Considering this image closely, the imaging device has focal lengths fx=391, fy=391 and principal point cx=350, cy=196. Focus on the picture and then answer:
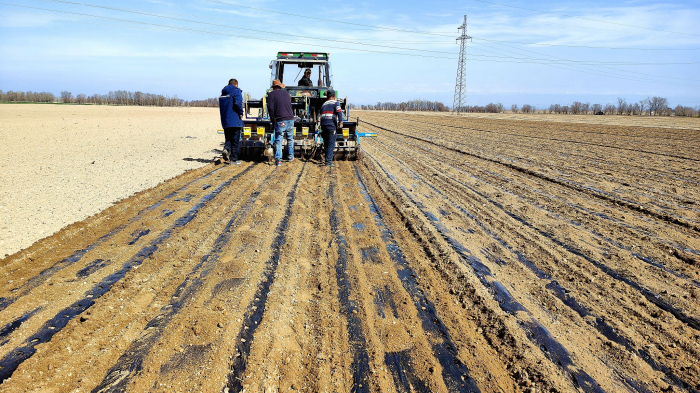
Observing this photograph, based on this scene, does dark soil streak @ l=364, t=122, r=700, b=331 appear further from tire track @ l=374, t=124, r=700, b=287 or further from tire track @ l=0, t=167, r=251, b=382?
tire track @ l=0, t=167, r=251, b=382

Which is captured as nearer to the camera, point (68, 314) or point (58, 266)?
point (68, 314)

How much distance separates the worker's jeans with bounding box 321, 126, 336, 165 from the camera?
9.77 metres

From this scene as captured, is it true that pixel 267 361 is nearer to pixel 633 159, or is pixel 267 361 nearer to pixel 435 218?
pixel 435 218

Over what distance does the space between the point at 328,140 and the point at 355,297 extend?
6.91 m

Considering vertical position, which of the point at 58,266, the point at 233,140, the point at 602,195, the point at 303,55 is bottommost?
the point at 58,266

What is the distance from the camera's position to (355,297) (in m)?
3.37

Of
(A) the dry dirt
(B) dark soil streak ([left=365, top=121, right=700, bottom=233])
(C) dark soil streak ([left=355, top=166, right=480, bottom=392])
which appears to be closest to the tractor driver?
(A) the dry dirt

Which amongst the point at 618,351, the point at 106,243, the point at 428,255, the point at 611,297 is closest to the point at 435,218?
the point at 428,255

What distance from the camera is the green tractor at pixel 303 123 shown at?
10.4 meters

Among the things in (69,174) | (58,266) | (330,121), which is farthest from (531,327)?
(69,174)

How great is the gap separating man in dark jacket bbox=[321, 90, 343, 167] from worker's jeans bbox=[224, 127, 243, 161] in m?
2.09

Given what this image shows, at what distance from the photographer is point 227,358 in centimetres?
253

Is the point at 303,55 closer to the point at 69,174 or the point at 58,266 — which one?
the point at 69,174

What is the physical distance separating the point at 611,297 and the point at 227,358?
3327 mm
